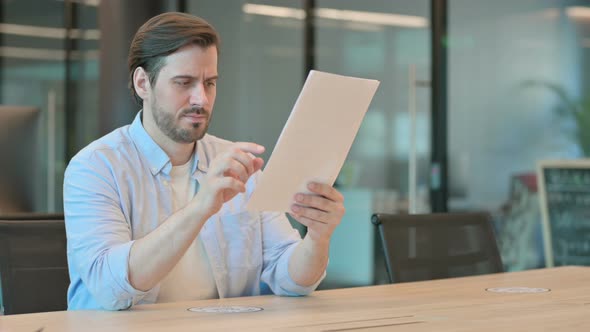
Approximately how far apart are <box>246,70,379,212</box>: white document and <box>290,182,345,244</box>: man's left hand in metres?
0.02

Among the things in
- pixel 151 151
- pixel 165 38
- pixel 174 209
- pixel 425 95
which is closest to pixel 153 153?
pixel 151 151

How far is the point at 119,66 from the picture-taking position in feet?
16.9

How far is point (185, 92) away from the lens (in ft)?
7.43

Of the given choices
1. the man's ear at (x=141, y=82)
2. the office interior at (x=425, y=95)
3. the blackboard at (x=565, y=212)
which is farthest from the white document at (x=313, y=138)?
the blackboard at (x=565, y=212)

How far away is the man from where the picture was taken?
2018 millimetres

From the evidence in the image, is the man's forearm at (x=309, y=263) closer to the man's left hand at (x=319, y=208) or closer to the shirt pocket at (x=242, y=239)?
the man's left hand at (x=319, y=208)

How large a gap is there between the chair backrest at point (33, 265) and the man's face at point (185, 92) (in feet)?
1.23

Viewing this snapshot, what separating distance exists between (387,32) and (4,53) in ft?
11.3

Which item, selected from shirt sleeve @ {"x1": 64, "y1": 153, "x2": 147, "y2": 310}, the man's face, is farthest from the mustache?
shirt sleeve @ {"x1": 64, "y1": 153, "x2": 147, "y2": 310}

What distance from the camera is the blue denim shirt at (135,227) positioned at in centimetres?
208

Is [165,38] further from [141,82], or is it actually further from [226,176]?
[226,176]

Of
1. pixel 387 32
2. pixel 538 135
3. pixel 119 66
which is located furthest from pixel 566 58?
pixel 119 66

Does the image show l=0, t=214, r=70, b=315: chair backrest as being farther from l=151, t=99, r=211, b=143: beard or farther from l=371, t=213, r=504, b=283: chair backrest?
l=371, t=213, r=504, b=283: chair backrest

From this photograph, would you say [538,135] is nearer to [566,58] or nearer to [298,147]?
[566,58]
